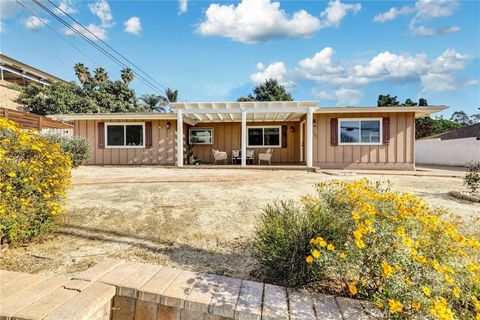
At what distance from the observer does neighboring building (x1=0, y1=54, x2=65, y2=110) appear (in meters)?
22.5

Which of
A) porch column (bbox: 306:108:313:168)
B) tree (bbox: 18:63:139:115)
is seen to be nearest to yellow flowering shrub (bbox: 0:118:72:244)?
porch column (bbox: 306:108:313:168)

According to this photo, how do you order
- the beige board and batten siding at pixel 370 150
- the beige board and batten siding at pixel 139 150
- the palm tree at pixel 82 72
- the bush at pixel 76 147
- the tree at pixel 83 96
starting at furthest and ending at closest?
1. the palm tree at pixel 82 72
2. the tree at pixel 83 96
3. the beige board and batten siding at pixel 139 150
4. the beige board and batten siding at pixel 370 150
5. the bush at pixel 76 147

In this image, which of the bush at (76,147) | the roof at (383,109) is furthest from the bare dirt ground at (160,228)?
the roof at (383,109)

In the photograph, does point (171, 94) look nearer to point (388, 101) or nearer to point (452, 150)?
point (388, 101)

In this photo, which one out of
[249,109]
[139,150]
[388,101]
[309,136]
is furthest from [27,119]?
[388,101]

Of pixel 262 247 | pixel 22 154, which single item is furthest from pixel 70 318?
pixel 22 154

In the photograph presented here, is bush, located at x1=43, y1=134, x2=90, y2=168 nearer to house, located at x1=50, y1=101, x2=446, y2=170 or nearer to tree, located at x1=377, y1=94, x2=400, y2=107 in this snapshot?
house, located at x1=50, y1=101, x2=446, y2=170

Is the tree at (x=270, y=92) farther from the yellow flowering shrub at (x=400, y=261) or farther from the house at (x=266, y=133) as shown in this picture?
the yellow flowering shrub at (x=400, y=261)

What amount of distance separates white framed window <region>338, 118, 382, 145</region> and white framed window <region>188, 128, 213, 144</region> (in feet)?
20.9

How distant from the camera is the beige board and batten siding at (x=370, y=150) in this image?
10.5m

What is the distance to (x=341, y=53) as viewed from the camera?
14.6 m

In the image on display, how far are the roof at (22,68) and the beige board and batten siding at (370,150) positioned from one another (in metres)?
31.6

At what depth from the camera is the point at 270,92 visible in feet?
97.4

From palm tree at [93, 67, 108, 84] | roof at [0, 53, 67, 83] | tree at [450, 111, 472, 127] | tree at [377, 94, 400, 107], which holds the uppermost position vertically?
roof at [0, 53, 67, 83]
